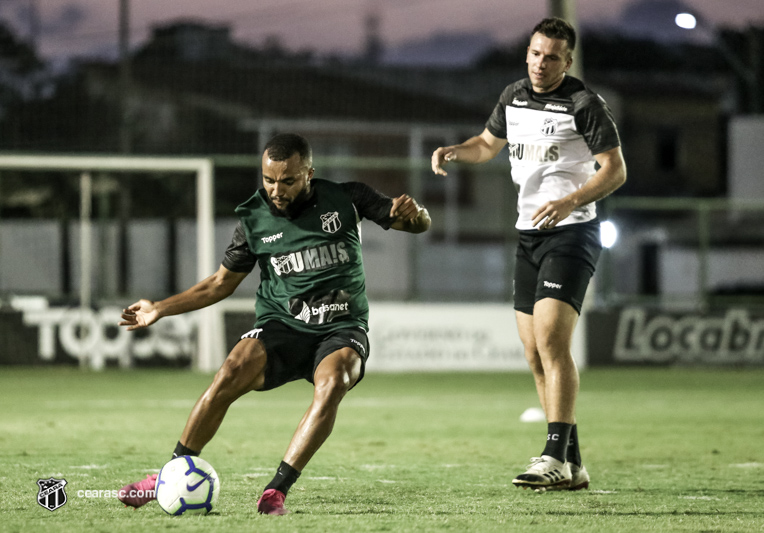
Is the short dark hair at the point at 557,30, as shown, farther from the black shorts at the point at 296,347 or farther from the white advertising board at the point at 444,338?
the white advertising board at the point at 444,338

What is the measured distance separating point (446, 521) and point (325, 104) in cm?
3429

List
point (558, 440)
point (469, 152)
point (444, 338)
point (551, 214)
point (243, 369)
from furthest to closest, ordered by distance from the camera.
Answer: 1. point (444, 338)
2. point (469, 152)
3. point (558, 440)
4. point (551, 214)
5. point (243, 369)

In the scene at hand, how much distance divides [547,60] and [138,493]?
2.86 meters

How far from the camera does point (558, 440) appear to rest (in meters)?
5.70

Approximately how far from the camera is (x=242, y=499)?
5207 millimetres

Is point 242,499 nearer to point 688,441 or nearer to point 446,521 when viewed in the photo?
point 446,521

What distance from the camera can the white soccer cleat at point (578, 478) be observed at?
577 centimetres

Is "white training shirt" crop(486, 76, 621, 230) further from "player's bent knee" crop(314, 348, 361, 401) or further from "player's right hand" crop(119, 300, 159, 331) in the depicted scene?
"player's right hand" crop(119, 300, 159, 331)

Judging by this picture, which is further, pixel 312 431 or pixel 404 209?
pixel 404 209

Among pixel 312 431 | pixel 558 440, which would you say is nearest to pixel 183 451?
pixel 312 431

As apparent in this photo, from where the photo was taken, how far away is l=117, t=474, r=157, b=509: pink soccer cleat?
4891 mm

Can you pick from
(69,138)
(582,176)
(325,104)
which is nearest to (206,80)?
(325,104)

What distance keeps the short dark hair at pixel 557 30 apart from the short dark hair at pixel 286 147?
57.8 inches

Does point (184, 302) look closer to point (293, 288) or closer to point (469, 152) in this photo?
point (293, 288)
